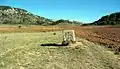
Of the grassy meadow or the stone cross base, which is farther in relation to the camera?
the stone cross base

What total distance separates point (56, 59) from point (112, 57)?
5.11m

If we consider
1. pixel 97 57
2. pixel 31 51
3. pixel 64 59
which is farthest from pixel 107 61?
pixel 31 51

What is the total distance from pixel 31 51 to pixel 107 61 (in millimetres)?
7814

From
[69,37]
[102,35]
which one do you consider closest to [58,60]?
[69,37]

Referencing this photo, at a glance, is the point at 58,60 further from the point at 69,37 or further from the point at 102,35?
the point at 102,35

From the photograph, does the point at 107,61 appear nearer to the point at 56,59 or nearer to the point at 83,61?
the point at 83,61

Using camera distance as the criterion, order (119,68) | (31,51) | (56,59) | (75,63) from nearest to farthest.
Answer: (119,68)
(75,63)
(56,59)
(31,51)

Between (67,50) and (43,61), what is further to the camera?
(67,50)

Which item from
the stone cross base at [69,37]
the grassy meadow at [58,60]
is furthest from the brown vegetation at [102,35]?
the grassy meadow at [58,60]

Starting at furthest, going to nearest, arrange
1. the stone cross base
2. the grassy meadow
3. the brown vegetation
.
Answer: the brown vegetation, the stone cross base, the grassy meadow

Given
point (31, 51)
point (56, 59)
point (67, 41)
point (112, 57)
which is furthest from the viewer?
point (67, 41)

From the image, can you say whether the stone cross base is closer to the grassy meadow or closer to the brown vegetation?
the brown vegetation

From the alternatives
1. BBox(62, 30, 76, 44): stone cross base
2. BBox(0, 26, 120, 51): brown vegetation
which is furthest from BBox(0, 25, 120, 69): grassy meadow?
BBox(0, 26, 120, 51): brown vegetation

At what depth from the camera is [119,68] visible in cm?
1975
